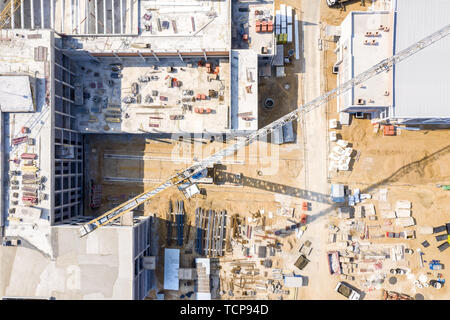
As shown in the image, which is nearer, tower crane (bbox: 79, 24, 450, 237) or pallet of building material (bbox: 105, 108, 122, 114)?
tower crane (bbox: 79, 24, 450, 237)

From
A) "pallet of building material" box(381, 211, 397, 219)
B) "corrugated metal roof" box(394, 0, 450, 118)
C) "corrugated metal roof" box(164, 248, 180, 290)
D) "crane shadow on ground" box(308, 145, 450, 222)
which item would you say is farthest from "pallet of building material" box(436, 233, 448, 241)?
"corrugated metal roof" box(164, 248, 180, 290)

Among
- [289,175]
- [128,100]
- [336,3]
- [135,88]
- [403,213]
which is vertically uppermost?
[336,3]

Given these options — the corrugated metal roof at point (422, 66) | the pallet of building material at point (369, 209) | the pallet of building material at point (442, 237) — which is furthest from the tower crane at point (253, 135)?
the pallet of building material at point (442, 237)

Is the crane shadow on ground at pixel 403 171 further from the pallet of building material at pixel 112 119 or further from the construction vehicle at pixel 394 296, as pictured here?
the pallet of building material at pixel 112 119

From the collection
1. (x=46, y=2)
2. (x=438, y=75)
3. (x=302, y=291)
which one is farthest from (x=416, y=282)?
(x=46, y=2)

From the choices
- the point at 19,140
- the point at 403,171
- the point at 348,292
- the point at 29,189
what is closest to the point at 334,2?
the point at 403,171

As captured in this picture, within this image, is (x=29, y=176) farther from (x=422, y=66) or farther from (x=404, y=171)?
(x=404, y=171)

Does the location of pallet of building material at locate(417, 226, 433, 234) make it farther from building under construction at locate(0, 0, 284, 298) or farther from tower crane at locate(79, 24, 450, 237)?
building under construction at locate(0, 0, 284, 298)
